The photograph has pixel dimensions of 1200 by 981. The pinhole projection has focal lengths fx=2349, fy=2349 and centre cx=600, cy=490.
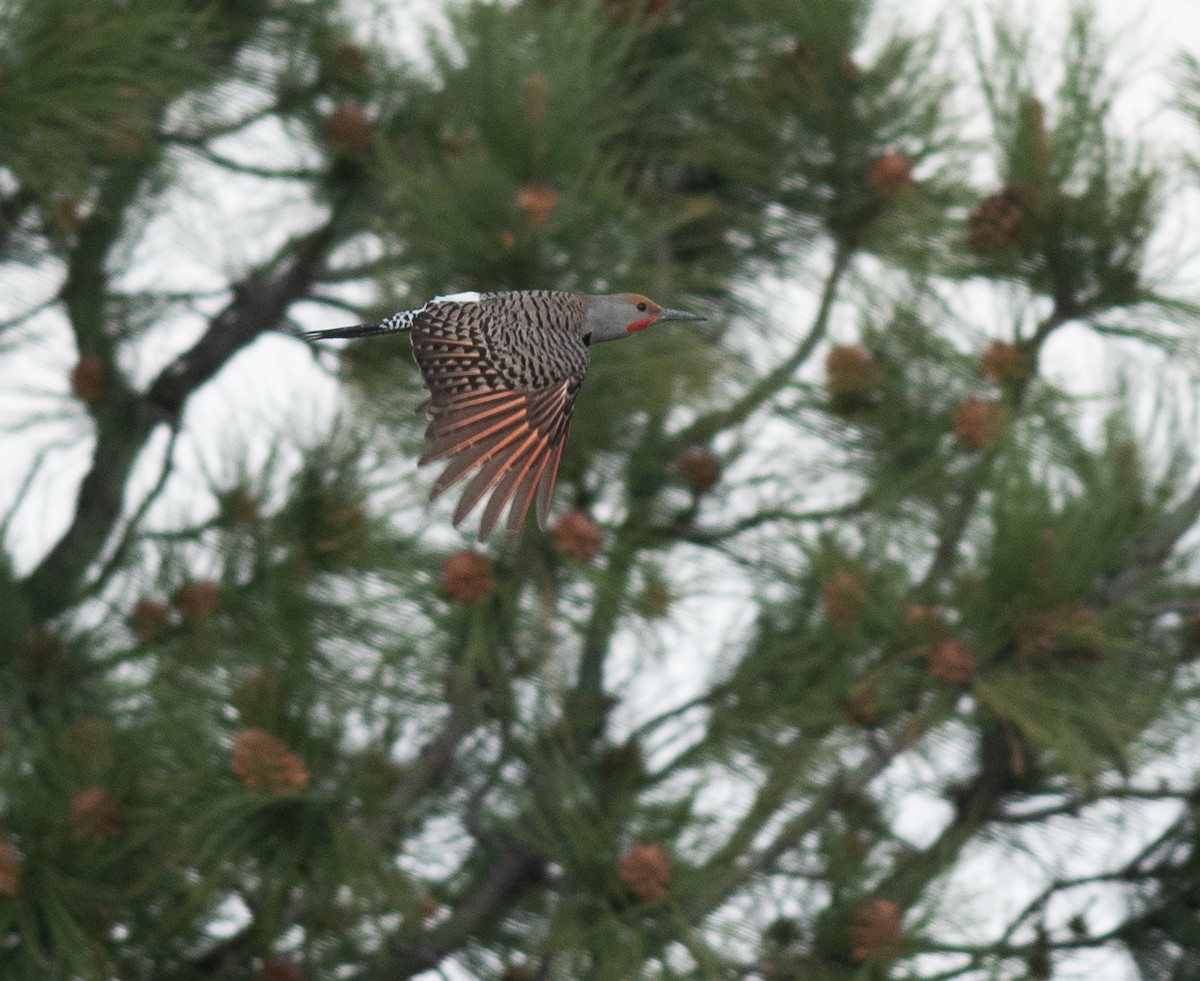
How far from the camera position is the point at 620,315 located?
7.18 feet

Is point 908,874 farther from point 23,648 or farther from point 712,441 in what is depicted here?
point 23,648

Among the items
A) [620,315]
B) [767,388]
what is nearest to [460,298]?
[620,315]

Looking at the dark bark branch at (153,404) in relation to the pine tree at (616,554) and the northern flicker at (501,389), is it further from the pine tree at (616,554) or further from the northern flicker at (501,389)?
the northern flicker at (501,389)

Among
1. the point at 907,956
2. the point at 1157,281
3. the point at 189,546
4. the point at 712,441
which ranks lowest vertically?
the point at 907,956

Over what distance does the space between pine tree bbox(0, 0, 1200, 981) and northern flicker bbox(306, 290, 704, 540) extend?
374mm

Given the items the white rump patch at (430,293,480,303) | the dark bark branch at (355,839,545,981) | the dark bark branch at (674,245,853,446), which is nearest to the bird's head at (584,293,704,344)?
the white rump patch at (430,293,480,303)

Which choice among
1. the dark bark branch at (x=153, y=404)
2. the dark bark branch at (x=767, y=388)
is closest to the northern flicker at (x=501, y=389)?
the dark bark branch at (x=767, y=388)

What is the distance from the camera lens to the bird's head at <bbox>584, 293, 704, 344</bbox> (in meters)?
2.17

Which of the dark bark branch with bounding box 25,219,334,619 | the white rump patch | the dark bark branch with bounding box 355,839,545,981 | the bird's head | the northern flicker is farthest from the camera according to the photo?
the dark bark branch with bounding box 25,219,334,619

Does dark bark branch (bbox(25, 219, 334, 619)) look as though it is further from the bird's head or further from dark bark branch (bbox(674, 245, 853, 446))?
the bird's head

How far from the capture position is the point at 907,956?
7.62 ft

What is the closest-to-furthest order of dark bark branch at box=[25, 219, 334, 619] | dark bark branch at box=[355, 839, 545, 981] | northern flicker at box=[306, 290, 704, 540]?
1. northern flicker at box=[306, 290, 704, 540]
2. dark bark branch at box=[355, 839, 545, 981]
3. dark bark branch at box=[25, 219, 334, 619]

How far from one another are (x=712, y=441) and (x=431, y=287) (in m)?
0.42

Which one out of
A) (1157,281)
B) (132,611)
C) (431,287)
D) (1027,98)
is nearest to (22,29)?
(431,287)
